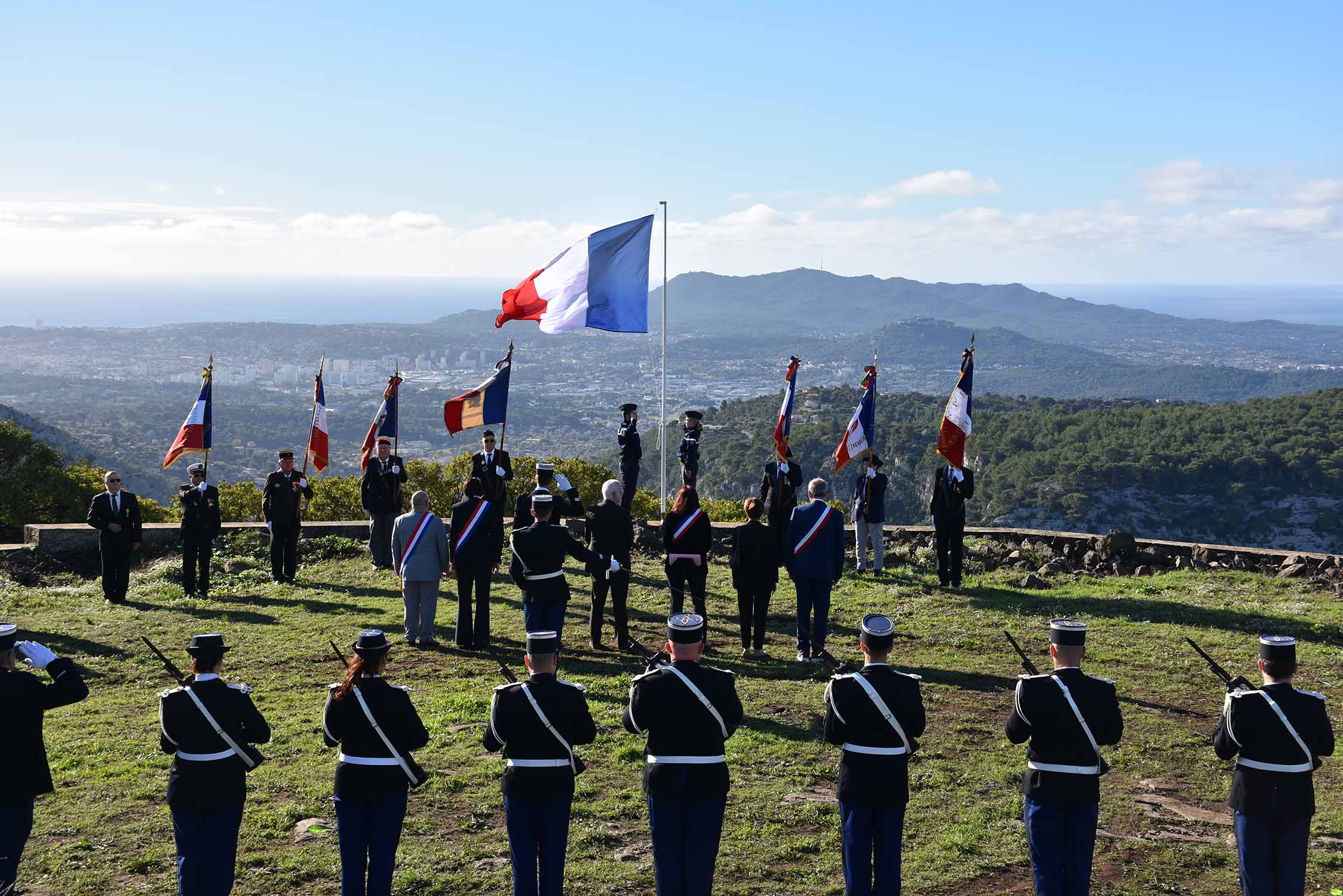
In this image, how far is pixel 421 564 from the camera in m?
12.1

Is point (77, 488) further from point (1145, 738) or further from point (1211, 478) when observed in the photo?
point (1211, 478)

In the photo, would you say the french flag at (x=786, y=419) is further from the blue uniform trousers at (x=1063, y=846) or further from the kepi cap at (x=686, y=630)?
the blue uniform trousers at (x=1063, y=846)

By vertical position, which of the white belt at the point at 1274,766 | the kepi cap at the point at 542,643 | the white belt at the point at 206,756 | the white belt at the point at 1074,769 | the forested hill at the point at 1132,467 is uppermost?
the kepi cap at the point at 542,643

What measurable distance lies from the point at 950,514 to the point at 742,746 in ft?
22.6

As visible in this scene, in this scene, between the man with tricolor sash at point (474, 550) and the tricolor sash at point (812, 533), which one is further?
the man with tricolor sash at point (474, 550)

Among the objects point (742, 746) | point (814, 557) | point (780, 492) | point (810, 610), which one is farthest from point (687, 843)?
point (780, 492)

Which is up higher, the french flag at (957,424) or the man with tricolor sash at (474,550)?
the french flag at (957,424)

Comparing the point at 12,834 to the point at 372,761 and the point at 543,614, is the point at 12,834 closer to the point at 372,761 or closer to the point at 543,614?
the point at 372,761

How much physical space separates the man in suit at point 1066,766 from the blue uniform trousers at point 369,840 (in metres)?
3.36

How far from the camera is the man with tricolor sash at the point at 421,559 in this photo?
12141 millimetres

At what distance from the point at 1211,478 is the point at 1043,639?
41094 millimetres

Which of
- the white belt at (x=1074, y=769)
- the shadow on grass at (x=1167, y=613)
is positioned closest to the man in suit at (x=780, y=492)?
the shadow on grass at (x=1167, y=613)

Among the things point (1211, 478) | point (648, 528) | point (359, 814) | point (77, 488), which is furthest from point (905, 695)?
point (1211, 478)

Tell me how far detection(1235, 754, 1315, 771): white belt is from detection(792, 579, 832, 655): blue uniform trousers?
562 cm
